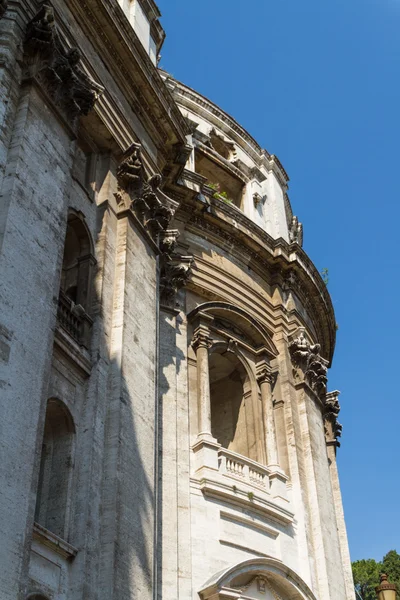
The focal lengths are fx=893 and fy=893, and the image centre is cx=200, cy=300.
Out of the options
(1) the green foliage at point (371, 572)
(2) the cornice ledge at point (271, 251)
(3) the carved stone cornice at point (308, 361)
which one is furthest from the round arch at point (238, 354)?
(1) the green foliage at point (371, 572)

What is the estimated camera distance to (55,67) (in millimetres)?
13984

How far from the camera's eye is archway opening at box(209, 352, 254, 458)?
65.7ft

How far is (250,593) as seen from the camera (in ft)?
55.2

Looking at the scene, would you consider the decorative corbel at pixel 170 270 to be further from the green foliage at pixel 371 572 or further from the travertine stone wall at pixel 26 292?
the green foliage at pixel 371 572

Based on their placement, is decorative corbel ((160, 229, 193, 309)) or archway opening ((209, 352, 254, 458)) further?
archway opening ((209, 352, 254, 458))

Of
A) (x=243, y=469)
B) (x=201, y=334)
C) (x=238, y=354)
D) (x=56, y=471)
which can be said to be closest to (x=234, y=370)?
(x=238, y=354)

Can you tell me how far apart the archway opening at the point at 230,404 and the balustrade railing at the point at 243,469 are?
77cm

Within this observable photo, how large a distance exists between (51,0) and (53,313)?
6215 millimetres

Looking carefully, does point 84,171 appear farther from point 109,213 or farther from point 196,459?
point 196,459

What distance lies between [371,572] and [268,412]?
3627 centimetres

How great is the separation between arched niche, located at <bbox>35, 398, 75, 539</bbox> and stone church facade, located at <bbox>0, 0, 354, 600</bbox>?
3cm

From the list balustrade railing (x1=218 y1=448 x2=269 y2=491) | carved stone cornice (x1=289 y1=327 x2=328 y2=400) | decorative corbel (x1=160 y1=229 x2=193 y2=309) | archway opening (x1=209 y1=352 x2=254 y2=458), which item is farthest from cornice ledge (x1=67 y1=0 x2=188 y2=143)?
balustrade railing (x1=218 y1=448 x2=269 y2=491)

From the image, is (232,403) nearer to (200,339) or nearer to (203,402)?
(200,339)

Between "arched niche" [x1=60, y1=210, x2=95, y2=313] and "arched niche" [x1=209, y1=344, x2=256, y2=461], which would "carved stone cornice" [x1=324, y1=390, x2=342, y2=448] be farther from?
"arched niche" [x1=60, y1=210, x2=95, y2=313]
